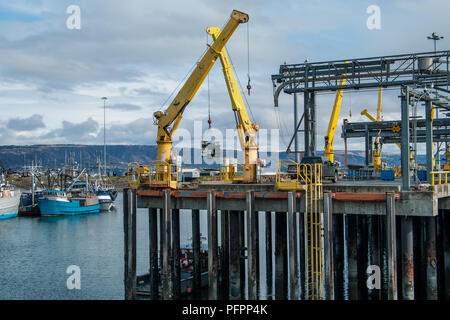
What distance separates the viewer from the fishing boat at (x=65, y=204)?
104 metres

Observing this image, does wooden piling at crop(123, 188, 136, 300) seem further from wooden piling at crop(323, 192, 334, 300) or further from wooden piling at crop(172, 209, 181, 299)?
wooden piling at crop(323, 192, 334, 300)

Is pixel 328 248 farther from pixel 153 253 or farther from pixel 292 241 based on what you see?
pixel 153 253

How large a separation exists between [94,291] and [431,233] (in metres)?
26.1

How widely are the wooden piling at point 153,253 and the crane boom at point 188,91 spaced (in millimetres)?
8482

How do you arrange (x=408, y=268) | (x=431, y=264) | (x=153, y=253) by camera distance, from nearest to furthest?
(x=408, y=268)
(x=431, y=264)
(x=153, y=253)

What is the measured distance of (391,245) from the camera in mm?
23516

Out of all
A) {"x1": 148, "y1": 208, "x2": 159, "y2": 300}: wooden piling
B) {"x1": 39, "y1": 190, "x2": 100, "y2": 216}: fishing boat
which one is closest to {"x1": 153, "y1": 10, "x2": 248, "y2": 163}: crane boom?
{"x1": 148, "y1": 208, "x2": 159, "y2": 300}: wooden piling

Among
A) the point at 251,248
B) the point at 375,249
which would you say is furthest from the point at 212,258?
the point at 375,249

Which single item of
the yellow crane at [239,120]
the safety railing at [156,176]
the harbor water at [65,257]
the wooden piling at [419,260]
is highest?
the yellow crane at [239,120]

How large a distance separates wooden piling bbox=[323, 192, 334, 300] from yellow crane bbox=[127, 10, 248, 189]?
1327cm

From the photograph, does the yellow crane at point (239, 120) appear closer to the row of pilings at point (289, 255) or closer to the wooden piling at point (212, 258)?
the row of pilings at point (289, 255)

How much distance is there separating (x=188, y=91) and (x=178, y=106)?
1424 mm

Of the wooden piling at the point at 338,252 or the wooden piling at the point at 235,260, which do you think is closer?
the wooden piling at the point at 235,260

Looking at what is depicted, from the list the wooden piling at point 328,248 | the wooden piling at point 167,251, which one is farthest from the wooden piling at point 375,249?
the wooden piling at point 167,251
